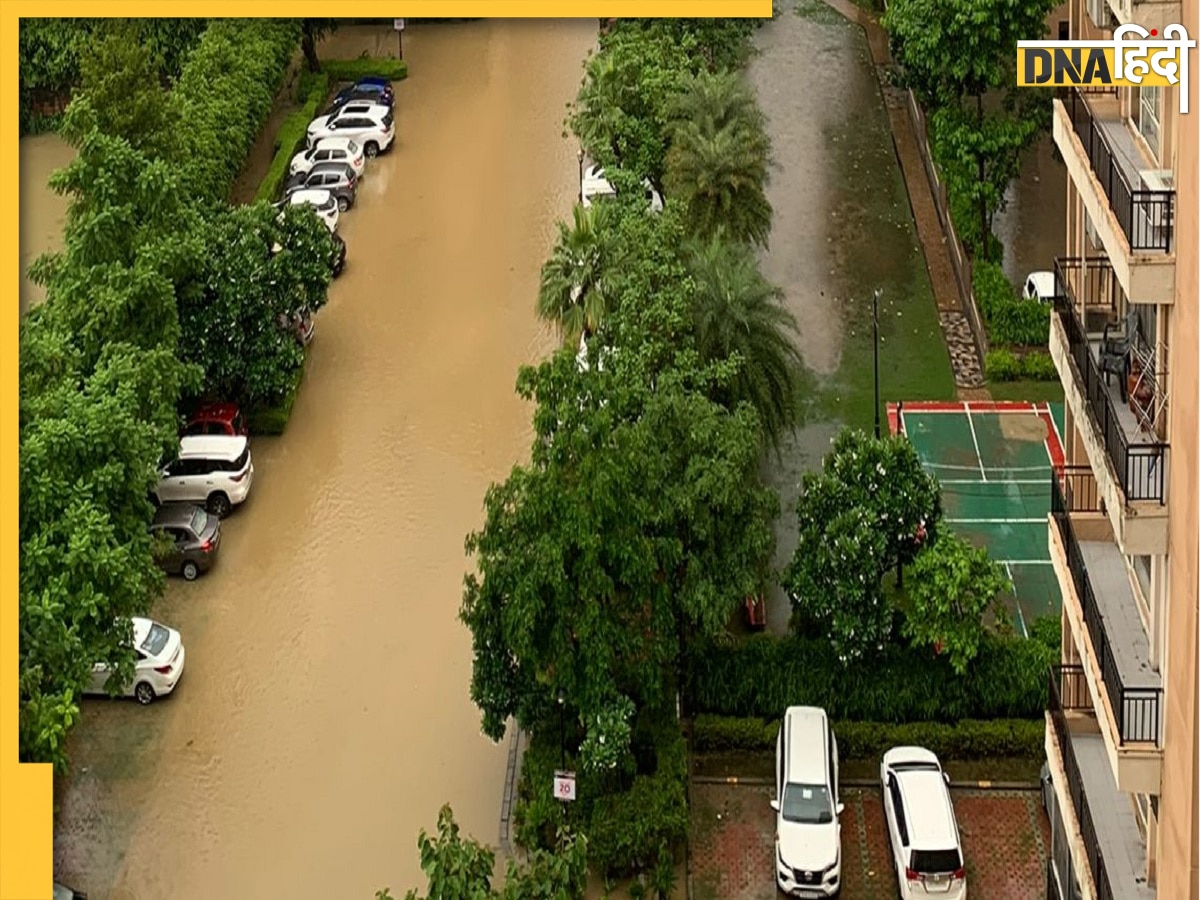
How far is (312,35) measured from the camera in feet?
205

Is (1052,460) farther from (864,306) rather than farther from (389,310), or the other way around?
(389,310)

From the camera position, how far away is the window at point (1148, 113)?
73.8 feet

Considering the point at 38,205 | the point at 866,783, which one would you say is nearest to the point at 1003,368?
the point at 866,783

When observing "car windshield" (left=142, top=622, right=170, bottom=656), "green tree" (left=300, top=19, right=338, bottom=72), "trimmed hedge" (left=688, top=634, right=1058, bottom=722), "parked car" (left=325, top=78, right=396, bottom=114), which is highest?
"green tree" (left=300, top=19, right=338, bottom=72)

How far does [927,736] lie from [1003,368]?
13332 mm

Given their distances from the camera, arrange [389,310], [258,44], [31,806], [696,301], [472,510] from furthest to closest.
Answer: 1. [258,44]
2. [389,310]
3. [472,510]
4. [696,301]
5. [31,806]

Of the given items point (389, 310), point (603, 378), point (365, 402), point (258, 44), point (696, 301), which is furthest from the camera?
point (258, 44)

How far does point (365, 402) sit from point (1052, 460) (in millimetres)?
14698

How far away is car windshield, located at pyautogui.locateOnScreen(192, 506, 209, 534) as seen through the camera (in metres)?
40.4

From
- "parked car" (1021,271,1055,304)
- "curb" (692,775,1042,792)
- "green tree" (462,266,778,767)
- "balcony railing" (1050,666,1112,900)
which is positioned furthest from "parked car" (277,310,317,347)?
"balcony railing" (1050,666,1112,900)

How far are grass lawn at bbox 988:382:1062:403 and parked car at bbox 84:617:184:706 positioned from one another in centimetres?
1842

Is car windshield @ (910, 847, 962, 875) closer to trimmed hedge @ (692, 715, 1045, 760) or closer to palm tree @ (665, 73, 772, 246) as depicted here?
trimmed hedge @ (692, 715, 1045, 760)

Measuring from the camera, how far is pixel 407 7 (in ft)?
129

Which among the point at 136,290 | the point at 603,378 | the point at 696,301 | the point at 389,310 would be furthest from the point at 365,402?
the point at 603,378
